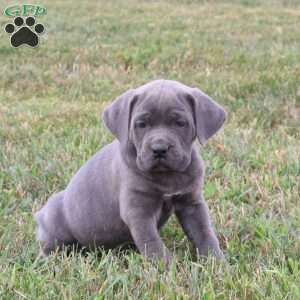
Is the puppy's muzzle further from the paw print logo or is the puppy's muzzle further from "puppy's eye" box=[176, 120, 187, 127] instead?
the paw print logo

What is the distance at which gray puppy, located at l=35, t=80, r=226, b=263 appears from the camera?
12.0 ft

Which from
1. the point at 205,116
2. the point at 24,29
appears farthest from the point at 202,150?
the point at 24,29

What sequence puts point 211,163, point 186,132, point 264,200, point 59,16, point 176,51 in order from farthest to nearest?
1. point 59,16
2. point 176,51
3. point 211,163
4. point 264,200
5. point 186,132

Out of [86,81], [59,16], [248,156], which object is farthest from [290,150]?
[59,16]

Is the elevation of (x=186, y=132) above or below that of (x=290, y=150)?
above

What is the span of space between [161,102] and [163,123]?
0.40 ft

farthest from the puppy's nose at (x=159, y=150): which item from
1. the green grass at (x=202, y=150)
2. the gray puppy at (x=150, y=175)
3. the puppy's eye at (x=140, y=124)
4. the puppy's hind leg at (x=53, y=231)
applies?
the puppy's hind leg at (x=53, y=231)

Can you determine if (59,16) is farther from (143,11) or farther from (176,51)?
(176,51)

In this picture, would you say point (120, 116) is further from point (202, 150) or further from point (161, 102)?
point (202, 150)

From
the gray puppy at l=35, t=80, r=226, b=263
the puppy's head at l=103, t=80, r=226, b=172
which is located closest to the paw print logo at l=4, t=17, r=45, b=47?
the gray puppy at l=35, t=80, r=226, b=263

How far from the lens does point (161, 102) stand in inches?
144

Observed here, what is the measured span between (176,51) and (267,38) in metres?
2.57

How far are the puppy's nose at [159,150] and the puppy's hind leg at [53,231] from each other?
110 centimetres

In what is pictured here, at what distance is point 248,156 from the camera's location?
6.01 m
